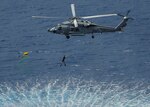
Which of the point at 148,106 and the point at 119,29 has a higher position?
the point at 119,29

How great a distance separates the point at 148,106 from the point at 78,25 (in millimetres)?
42855

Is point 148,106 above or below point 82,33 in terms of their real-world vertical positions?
below

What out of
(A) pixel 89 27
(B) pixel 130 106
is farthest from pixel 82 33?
(B) pixel 130 106

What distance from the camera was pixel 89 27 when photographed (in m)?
182

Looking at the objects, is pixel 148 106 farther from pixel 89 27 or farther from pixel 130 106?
pixel 89 27

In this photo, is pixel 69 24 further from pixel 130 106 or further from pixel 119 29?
pixel 130 106

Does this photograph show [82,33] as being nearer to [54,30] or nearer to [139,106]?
[54,30]

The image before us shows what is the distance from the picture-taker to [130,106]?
19988 centimetres

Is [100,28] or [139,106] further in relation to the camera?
[139,106]

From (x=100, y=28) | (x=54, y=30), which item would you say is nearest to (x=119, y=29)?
(x=100, y=28)

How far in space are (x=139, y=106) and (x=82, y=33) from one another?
37.7 m

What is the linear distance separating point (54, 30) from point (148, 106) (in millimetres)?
45819

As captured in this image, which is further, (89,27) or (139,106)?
(139,106)

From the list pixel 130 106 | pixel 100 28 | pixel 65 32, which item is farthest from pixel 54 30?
pixel 130 106
